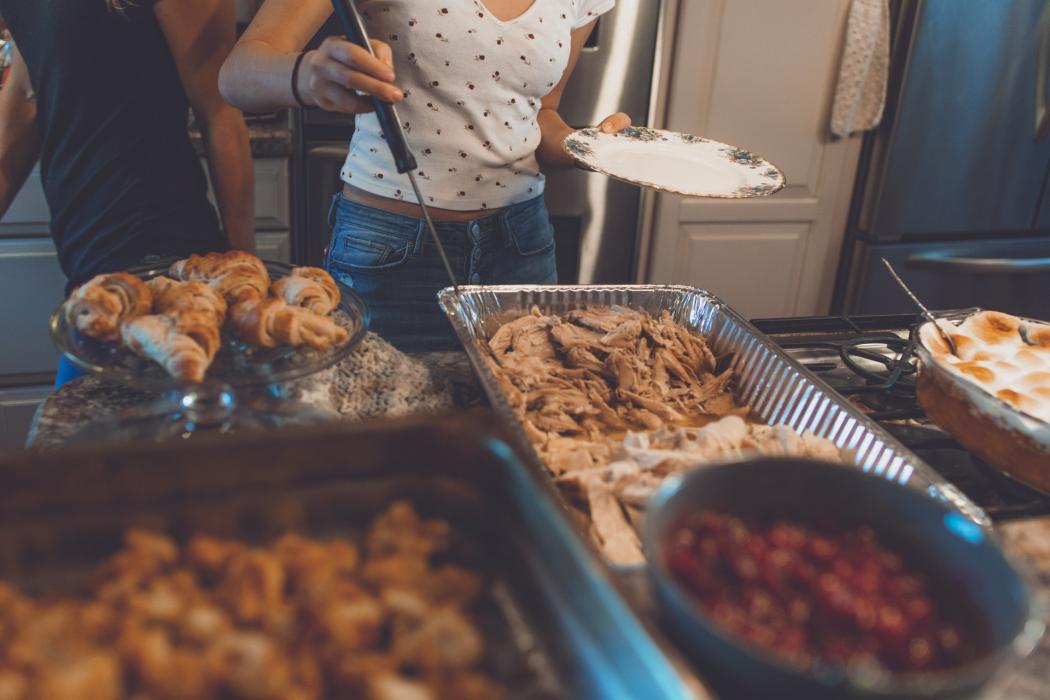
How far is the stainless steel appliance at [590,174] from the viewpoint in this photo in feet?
9.11

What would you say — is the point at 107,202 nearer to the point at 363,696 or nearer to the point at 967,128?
the point at 363,696

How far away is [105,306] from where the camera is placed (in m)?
1.08

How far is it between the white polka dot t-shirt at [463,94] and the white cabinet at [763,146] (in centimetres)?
124

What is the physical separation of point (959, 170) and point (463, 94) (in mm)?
2405

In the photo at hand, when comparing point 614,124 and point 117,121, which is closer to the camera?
point 117,121

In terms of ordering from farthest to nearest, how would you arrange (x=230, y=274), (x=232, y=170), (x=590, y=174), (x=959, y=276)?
(x=959, y=276)
(x=590, y=174)
(x=232, y=170)
(x=230, y=274)

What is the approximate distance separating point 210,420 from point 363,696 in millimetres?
542

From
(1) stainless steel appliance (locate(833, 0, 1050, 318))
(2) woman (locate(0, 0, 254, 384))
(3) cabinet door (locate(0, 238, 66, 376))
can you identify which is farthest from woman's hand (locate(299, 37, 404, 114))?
(1) stainless steel appliance (locate(833, 0, 1050, 318))

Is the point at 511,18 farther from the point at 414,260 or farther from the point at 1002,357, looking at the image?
the point at 1002,357

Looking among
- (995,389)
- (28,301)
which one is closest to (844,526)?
(995,389)

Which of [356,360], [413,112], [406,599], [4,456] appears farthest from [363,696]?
[413,112]

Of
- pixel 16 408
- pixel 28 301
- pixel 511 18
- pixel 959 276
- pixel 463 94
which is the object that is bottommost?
pixel 16 408

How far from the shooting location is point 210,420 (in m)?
1.04

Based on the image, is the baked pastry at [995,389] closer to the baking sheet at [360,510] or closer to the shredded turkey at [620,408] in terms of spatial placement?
the shredded turkey at [620,408]
